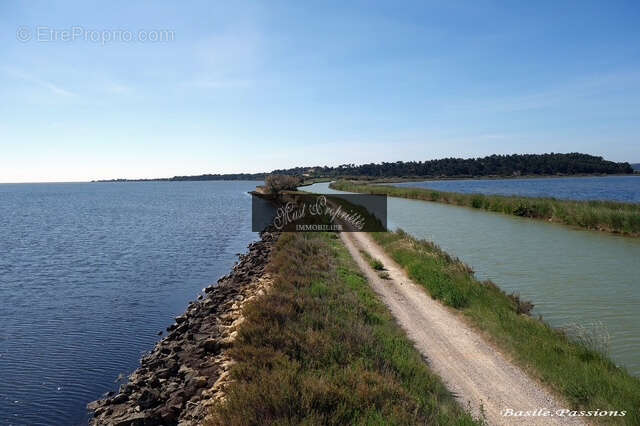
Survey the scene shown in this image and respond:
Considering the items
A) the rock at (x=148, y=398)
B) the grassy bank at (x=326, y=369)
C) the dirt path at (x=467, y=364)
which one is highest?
the grassy bank at (x=326, y=369)

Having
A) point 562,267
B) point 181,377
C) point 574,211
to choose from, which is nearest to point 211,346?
point 181,377

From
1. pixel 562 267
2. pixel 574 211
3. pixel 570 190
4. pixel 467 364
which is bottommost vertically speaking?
pixel 562 267

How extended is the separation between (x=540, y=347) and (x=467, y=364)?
180 cm

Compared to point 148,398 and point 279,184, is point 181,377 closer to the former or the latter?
point 148,398

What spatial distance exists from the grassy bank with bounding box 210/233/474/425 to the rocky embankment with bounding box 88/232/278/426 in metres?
0.80

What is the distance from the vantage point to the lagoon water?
1371 cm

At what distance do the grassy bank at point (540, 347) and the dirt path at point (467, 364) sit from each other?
32 centimetres

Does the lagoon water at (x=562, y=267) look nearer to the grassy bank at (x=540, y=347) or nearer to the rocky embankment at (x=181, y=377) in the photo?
the grassy bank at (x=540, y=347)

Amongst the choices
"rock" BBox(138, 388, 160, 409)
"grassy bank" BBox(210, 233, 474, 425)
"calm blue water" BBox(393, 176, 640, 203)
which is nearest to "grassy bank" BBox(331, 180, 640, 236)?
"calm blue water" BBox(393, 176, 640, 203)

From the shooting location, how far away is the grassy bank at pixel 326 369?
6359 mm

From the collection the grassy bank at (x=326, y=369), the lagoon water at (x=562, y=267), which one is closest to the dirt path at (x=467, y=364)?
the grassy bank at (x=326, y=369)

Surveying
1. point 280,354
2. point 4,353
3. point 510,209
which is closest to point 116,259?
point 4,353

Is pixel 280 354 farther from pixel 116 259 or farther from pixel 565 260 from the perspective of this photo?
pixel 116 259

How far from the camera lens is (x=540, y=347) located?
31.4ft
